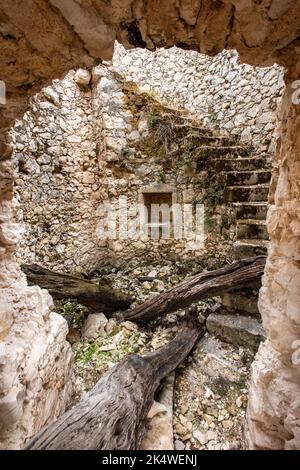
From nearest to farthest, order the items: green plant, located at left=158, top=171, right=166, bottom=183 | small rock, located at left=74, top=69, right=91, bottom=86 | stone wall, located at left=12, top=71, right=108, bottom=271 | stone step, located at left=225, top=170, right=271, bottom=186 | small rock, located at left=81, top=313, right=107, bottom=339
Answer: small rock, located at left=81, top=313, right=107, bottom=339 → stone wall, located at left=12, top=71, right=108, bottom=271 → stone step, located at left=225, top=170, right=271, bottom=186 → small rock, located at left=74, top=69, right=91, bottom=86 → green plant, located at left=158, top=171, right=166, bottom=183

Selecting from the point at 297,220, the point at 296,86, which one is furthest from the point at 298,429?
the point at 296,86

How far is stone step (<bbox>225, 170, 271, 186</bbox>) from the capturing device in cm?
295

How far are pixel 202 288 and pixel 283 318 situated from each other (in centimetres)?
145

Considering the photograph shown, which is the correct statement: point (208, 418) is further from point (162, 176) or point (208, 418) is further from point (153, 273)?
point (162, 176)

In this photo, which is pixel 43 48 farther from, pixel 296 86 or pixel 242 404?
pixel 242 404

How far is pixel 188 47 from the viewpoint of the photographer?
36.5 inches

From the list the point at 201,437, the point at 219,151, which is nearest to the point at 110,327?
the point at 201,437

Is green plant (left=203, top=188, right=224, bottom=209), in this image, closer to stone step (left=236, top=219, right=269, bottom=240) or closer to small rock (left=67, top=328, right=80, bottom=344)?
stone step (left=236, top=219, right=269, bottom=240)

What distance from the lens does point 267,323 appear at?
3.97 ft

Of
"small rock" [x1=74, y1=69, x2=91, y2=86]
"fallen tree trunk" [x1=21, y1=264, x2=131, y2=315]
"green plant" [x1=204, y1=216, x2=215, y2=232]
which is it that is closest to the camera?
"fallen tree trunk" [x1=21, y1=264, x2=131, y2=315]

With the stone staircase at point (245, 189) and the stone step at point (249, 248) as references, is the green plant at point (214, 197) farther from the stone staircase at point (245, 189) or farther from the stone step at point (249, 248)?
the stone step at point (249, 248)

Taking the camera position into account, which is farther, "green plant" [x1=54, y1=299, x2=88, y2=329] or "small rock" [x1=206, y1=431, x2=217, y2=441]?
"green plant" [x1=54, y1=299, x2=88, y2=329]

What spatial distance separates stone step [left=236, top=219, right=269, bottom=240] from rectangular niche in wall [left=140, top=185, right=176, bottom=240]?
48.8 inches

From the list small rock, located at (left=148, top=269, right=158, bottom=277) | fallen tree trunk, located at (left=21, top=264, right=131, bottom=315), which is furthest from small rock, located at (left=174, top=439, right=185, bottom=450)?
small rock, located at (left=148, top=269, right=158, bottom=277)
